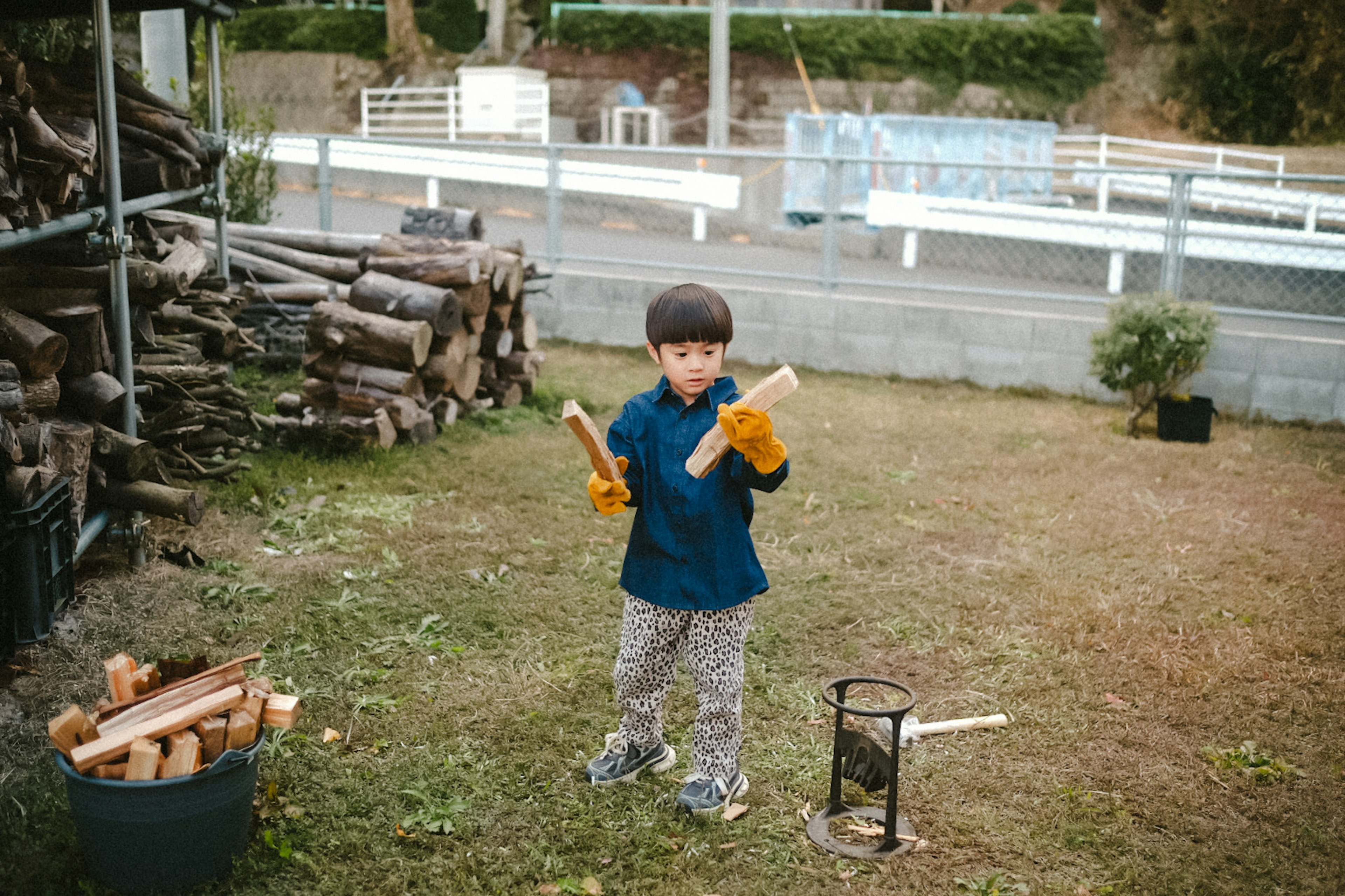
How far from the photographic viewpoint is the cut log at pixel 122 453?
17.3ft

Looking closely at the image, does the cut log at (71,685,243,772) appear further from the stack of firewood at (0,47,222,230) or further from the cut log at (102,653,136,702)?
the stack of firewood at (0,47,222,230)

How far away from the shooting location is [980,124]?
20.4m

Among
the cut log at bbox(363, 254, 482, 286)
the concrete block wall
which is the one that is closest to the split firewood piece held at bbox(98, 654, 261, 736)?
the cut log at bbox(363, 254, 482, 286)

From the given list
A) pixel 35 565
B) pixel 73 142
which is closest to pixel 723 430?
pixel 35 565

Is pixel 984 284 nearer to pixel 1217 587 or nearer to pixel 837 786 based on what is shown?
pixel 1217 587

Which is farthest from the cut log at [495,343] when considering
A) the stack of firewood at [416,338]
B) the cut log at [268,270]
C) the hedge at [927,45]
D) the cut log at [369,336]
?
the hedge at [927,45]

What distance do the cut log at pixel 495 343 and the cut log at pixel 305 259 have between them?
5.64ft

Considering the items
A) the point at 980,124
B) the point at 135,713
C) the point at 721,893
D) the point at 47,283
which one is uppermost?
the point at 980,124

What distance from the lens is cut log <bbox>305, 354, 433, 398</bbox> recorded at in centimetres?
767

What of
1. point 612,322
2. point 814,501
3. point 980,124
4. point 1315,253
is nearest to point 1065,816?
point 814,501

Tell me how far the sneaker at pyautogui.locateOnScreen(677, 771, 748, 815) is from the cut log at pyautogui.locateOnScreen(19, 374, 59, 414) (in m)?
3.22

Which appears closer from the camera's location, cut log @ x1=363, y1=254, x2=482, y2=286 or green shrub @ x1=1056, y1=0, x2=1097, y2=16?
cut log @ x1=363, y1=254, x2=482, y2=286

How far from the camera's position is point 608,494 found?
338 cm

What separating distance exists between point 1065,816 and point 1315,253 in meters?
9.50
